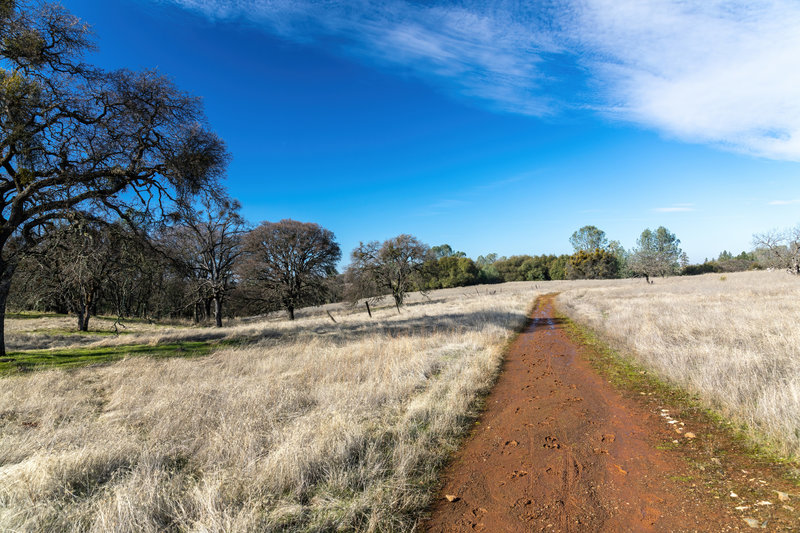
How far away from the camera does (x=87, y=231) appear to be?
1045cm

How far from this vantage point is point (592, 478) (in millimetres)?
3764

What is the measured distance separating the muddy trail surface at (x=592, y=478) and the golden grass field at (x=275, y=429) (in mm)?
478

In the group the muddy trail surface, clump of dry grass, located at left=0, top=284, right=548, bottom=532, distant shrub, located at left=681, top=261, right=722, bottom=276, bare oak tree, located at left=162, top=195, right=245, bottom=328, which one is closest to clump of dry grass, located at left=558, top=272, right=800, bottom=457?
the muddy trail surface

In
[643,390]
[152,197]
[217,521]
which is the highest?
[152,197]

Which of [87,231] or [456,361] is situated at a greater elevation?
[87,231]

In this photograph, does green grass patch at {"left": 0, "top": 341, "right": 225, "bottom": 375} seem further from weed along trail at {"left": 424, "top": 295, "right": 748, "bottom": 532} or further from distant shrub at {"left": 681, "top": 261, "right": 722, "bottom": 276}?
distant shrub at {"left": 681, "top": 261, "right": 722, "bottom": 276}

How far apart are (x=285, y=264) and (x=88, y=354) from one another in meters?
18.5

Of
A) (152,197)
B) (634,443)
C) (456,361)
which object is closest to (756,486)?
(634,443)

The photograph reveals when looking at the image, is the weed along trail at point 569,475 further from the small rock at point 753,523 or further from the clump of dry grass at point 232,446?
the clump of dry grass at point 232,446

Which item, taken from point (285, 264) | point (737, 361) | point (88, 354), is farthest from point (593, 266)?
point (88, 354)

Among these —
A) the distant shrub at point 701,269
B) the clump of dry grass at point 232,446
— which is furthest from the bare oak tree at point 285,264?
the distant shrub at point 701,269

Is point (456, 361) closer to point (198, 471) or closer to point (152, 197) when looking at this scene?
point (198, 471)

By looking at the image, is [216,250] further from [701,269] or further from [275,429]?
[701,269]

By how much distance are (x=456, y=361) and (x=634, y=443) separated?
483 centimetres
